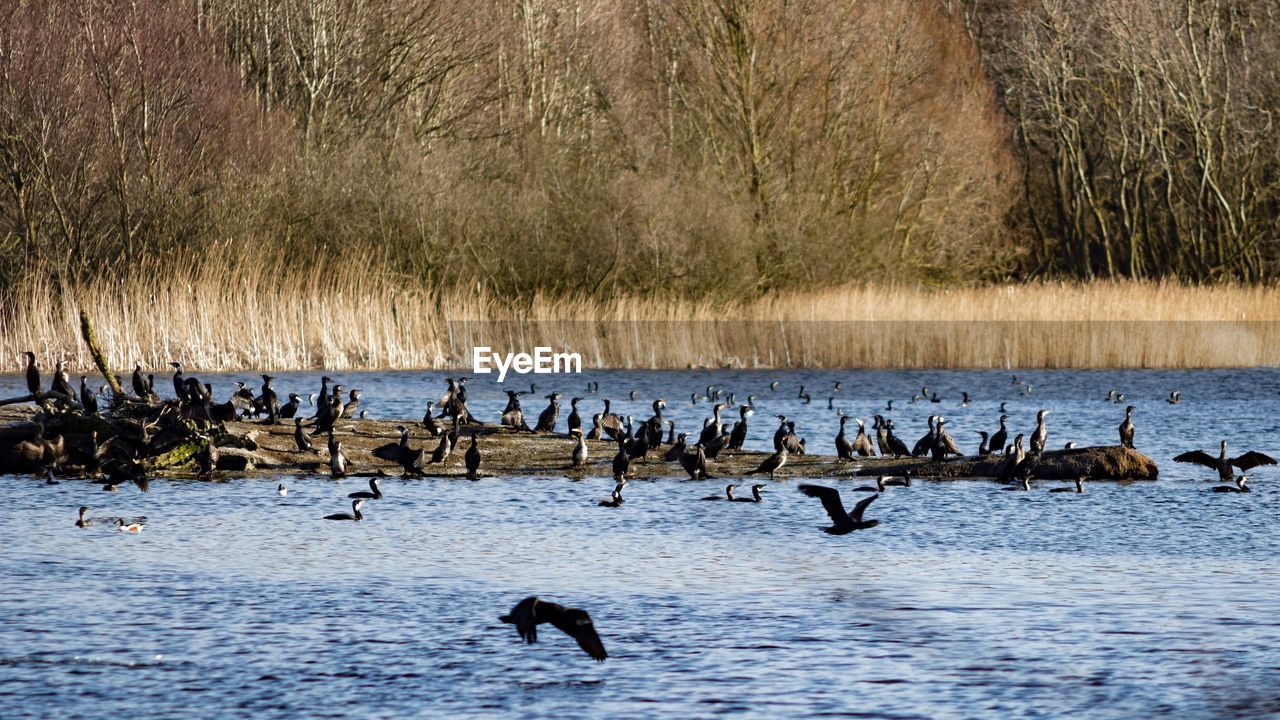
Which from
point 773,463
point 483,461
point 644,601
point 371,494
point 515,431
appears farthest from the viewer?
point 515,431

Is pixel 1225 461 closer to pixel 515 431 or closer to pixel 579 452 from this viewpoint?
pixel 579 452

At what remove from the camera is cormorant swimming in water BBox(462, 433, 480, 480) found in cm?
1611

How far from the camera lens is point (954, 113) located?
39625 mm

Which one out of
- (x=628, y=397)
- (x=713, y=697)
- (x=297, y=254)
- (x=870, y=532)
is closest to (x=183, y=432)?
(x=870, y=532)

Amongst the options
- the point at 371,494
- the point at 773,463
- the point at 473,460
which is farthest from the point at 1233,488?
the point at 371,494

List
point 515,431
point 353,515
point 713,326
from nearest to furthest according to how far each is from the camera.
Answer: point 353,515 < point 515,431 < point 713,326

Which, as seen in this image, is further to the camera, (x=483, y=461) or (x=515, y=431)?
(x=515, y=431)

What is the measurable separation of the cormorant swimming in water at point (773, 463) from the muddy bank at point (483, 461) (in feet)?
0.50

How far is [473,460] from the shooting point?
16156mm

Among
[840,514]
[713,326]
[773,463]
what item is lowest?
[840,514]

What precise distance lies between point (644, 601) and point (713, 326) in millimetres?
22318

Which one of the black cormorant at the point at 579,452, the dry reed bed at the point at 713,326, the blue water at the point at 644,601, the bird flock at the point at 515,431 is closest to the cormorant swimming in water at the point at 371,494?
the bird flock at the point at 515,431

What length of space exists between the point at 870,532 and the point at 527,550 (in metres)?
2.95

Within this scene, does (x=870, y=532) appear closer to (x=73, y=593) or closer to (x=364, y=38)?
(x=73, y=593)
